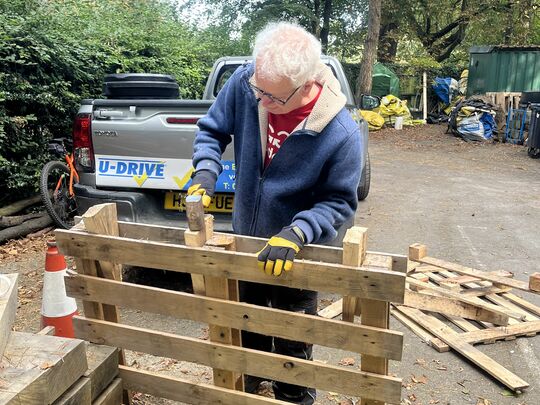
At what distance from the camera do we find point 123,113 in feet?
12.9

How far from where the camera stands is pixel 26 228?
5.51 metres

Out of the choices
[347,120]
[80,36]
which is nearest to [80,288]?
[347,120]

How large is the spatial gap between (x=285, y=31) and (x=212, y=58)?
1309 cm

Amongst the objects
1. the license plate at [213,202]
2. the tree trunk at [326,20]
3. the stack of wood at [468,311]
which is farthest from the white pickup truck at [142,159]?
the tree trunk at [326,20]

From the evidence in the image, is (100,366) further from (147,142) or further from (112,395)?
(147,142)

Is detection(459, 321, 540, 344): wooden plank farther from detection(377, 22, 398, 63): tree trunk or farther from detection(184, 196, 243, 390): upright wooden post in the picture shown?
detection(377, 22, 398, 63): tree trunk

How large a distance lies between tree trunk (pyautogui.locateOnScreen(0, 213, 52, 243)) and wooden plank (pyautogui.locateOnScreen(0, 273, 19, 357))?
12.4 ft

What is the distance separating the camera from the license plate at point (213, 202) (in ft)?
13.3

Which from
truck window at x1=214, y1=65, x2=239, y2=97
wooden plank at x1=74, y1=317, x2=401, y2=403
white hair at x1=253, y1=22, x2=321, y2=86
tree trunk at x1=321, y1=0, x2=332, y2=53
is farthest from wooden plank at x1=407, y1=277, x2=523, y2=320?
tree trunk at x1=321, y1=0, x2=332, y2=53

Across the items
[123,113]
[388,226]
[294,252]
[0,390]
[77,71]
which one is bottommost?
[388,226]

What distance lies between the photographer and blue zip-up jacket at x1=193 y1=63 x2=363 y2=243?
2.21 m

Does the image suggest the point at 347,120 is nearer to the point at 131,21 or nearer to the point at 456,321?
the point at 456,321

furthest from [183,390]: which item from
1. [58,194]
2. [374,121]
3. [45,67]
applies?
[374,121]

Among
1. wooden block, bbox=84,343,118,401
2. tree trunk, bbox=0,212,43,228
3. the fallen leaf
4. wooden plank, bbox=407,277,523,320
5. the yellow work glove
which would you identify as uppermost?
the yellow work glove
